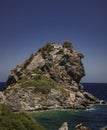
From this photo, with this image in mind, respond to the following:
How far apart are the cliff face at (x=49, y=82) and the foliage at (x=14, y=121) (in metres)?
80.5

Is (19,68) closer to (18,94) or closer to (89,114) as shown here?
(18,94)

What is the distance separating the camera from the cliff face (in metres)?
119

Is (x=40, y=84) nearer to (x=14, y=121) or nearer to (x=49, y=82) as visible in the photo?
(x=49, y=82)

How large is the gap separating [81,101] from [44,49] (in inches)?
1471

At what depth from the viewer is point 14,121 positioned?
110 ft

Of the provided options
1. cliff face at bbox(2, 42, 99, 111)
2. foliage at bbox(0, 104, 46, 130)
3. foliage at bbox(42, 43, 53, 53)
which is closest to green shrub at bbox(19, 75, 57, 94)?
cliff face at bbox(2, 42, 99, 111)

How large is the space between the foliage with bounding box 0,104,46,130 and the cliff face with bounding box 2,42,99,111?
80.5 m

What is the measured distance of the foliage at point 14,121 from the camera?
33.2m

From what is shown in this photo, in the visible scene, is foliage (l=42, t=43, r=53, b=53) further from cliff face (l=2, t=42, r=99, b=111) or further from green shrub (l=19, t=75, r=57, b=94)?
green shrub (l=19, t=75, r=57, b=94)

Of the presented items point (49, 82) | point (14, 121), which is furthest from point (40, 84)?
point (14, 121)

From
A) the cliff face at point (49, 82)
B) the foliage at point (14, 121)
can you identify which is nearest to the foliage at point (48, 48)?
the cliff face at point (49, 82)

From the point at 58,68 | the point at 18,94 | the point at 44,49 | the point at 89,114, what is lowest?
the point at 89,114

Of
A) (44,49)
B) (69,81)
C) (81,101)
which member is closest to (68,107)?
(81,101)

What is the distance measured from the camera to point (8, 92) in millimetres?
120875
